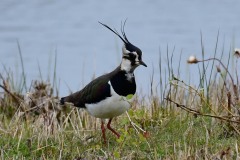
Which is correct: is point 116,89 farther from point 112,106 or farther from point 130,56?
point 130,56

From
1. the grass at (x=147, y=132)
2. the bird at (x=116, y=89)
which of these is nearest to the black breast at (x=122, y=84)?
the bird at (x=116, y=89)

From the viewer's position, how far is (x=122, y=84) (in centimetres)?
670

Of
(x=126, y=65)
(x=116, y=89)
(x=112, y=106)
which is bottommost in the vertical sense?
(x=112, y=106)

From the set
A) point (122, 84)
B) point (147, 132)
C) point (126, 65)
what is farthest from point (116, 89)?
point (147, 132)

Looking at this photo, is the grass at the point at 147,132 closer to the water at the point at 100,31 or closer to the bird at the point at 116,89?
the bird at the point at 116,89

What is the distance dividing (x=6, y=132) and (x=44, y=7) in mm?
9835

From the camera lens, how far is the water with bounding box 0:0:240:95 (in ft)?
41.5

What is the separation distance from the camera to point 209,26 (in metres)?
14.8

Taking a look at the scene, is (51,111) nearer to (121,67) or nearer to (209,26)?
(121,67)

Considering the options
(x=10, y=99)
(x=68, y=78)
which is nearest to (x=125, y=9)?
(x=68, y=78)

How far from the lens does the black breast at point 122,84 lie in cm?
668

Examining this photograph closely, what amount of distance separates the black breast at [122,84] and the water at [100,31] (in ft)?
14.5

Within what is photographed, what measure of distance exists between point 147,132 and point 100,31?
8.37 metres

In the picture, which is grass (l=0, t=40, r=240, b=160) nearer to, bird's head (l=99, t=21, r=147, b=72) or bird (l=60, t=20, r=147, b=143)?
bird (l=60, t=20, r=147, b=143)
